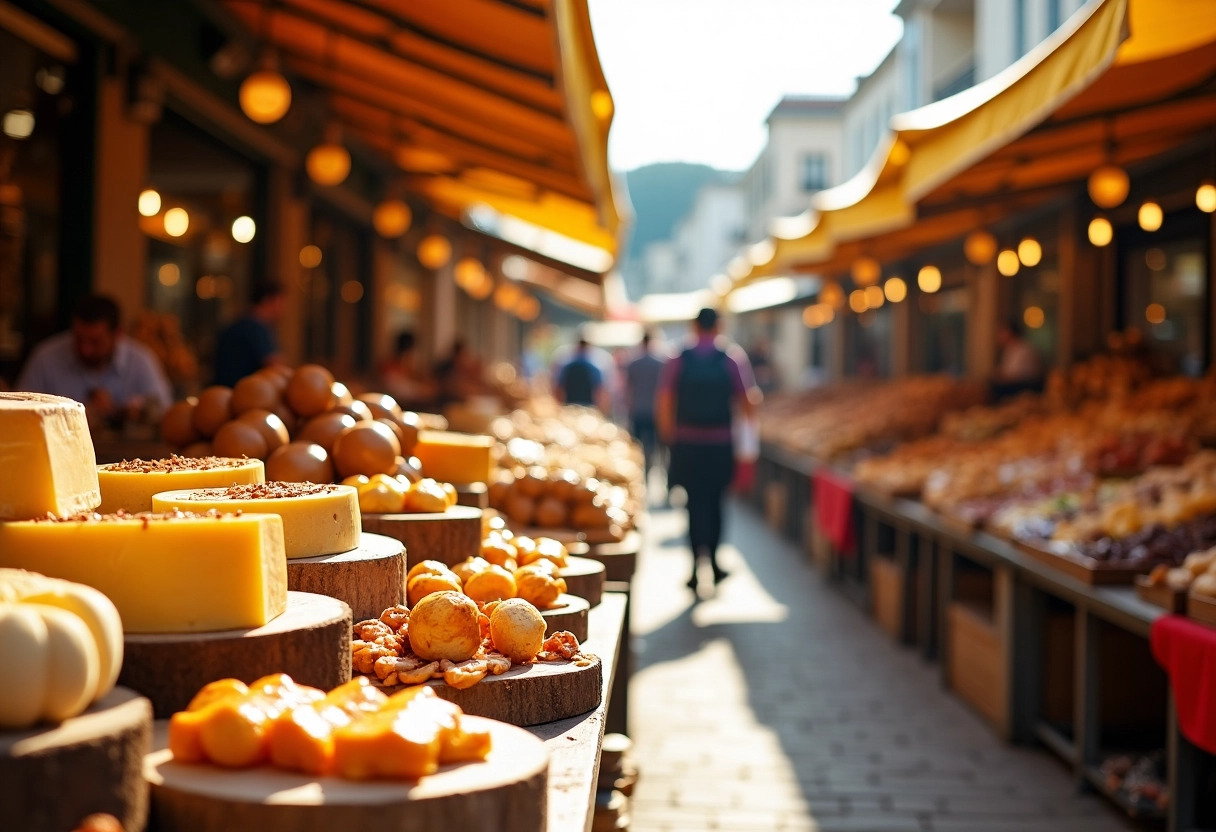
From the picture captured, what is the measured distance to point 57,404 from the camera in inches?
73.2

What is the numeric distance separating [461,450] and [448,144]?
643 centimetres

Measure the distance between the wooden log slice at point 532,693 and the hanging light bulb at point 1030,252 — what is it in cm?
1099

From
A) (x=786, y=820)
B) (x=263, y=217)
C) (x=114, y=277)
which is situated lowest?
(x=786, y=820)

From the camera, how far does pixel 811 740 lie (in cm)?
568

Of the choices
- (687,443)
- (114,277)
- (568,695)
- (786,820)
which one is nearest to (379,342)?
(687,443)

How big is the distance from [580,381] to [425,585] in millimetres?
12749

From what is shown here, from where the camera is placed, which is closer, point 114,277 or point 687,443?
Result: point 114,277

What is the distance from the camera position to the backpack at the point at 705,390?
915cm

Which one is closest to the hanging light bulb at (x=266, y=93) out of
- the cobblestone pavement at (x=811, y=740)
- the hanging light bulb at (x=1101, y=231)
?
the cobblestone pavement at (x=811, y=740)

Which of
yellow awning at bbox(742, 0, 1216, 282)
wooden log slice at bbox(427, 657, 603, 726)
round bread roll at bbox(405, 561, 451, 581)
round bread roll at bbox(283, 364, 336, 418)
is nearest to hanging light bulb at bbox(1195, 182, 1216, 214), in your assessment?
yellow awning at bbox(742, 0, 1216, 282)

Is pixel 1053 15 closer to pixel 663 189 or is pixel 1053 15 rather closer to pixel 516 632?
pixel 516 632

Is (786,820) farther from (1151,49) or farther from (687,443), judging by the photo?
(687,443)

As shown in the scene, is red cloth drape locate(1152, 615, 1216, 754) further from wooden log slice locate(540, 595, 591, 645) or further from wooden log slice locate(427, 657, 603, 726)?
wooden log slice locate(427, 657, 603, 726)

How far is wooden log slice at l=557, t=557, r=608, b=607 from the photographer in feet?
10.1
